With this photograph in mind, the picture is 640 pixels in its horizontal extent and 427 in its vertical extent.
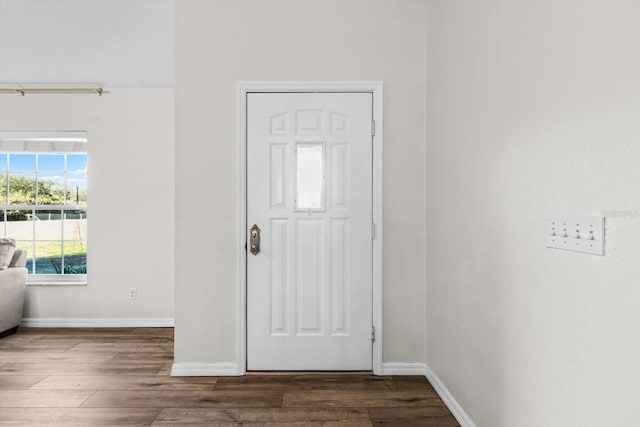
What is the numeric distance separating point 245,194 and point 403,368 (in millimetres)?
1616

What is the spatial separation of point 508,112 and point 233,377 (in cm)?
230

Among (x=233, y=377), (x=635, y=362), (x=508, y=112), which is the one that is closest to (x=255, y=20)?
(x=508, y=112)

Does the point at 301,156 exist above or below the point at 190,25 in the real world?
below

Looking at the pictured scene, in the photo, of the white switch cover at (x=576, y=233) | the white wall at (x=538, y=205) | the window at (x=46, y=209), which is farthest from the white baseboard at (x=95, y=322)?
the white switch cover at (x=576, y=233)

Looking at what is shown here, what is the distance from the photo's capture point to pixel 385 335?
2723 millimetres

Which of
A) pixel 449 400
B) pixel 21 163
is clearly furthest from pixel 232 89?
pixel 21 163

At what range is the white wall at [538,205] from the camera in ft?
3.43

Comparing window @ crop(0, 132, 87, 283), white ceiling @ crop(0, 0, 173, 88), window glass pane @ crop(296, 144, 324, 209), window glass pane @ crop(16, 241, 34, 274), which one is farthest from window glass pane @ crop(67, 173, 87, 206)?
window glass pane @ crop(296, 144, 324, 209)

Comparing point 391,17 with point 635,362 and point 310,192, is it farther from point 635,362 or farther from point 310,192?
point 635,362

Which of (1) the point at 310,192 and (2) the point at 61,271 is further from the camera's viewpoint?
(2) the point at 61,271

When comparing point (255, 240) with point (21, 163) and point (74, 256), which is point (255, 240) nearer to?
point (74, 256)

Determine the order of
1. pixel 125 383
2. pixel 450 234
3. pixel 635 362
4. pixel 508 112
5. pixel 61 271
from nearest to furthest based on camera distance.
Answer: pixel 635 362, pixel 508 112, pixel 450 234, pixel 125 383, pixel 61 271

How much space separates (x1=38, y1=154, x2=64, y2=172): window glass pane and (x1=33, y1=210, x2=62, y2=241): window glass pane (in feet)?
1.47

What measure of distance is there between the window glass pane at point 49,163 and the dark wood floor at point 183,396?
6.41 feet
